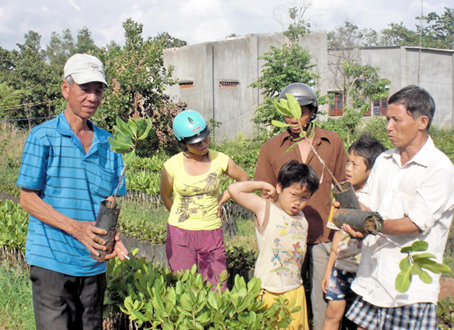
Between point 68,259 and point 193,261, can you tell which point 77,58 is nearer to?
point 68,259

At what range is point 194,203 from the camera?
3.56 meters

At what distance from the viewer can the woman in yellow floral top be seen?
349 centimetres

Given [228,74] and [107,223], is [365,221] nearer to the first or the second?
[107,223]

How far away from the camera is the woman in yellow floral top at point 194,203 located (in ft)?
11.4

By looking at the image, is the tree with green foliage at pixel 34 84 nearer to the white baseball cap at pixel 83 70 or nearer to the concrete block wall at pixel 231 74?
the concrete block wall at pixel 231 74

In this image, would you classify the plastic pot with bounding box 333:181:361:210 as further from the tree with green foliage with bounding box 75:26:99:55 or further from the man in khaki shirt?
the tree with green foliage with bounding box 75:26:99:55

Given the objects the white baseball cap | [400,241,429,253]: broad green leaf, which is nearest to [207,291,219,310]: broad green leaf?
[400,241,429,253]: broad green leaf

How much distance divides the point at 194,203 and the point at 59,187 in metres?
1.32

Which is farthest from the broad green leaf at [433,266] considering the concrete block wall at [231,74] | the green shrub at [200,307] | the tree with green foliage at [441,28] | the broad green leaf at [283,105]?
the tree with green foliage at [441,28]

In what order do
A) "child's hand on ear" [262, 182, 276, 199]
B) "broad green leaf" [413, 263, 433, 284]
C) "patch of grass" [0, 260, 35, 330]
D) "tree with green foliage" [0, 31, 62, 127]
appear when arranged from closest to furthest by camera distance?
"broad green leaf" [413, 263, 433, 284] → "child's hand on ear" [262, 182, 276, 199] → "patch of grass" [0, 260, 35, 330] → "tree with green foliage" [0, 31, 62, 127]

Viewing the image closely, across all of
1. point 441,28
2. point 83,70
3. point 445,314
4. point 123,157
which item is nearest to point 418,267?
point 445,314

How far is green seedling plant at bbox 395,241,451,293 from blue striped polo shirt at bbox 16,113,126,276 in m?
1.64

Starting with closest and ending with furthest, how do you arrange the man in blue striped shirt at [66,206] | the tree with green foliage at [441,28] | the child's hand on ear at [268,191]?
the man in blue striped shirt at [66,206] < the child's hand on ear at [268,191] < the tree with green foliage at [441,28]

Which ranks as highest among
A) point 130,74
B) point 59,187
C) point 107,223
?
point 130,74
